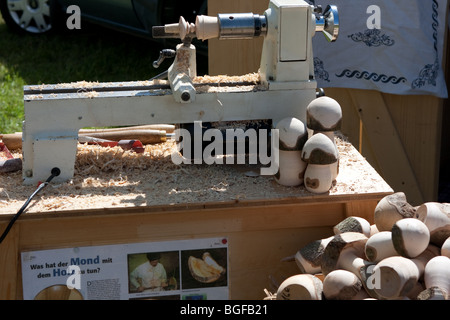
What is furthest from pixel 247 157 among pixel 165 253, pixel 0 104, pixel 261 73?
pixel 0 104

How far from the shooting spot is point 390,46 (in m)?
3.21

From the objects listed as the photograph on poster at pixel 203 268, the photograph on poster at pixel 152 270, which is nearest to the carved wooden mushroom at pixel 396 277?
the photograph on poster at pixel 203 268

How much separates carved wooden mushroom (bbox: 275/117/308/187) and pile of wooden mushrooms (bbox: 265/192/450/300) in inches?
8.4

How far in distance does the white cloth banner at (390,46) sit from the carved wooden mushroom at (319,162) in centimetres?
Answer: 128

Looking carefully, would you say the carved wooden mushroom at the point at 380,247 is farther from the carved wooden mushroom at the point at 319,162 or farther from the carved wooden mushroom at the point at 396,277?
the carved wooden mushroom at the point at 319,162

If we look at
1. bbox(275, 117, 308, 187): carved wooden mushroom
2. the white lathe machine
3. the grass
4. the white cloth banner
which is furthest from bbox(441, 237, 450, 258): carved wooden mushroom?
the grass

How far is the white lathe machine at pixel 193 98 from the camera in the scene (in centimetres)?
217

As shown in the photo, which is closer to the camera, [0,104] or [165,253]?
[165,253]

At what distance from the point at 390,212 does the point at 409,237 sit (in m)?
0.16

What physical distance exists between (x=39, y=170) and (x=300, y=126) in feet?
2.80

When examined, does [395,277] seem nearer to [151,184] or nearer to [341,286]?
[341,286]

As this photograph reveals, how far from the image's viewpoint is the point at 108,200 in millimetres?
2098
